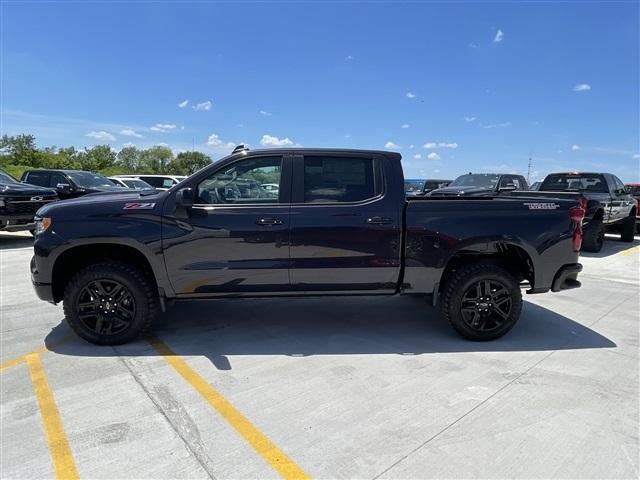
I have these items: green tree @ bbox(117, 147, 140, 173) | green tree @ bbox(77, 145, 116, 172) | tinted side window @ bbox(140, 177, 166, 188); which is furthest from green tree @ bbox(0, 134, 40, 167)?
tinted side window @ bbox(140, 177, 166, 188)

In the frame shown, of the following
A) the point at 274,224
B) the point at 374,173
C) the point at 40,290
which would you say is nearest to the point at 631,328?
the point at 374,173

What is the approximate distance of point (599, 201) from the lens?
961cm

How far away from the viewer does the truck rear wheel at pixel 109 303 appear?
4.01 meters

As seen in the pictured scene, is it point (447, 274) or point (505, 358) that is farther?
point (447, 274)

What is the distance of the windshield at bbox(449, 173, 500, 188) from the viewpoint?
13.2 metres

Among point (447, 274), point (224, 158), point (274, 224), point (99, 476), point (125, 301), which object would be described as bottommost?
point (99, 476)

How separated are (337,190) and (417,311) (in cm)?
205

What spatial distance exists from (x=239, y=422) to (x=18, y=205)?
9.57 m

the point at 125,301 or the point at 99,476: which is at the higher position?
the point at 125,301

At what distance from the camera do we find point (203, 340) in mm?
4289

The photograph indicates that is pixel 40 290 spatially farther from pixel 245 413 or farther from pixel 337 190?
pixel 337 190

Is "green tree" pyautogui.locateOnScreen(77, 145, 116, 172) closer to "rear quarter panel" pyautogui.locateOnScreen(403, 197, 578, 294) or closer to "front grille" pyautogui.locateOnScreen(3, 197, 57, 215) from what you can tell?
"front grille" pyautogui.locateOnScreen(3, 197, 57, 215)

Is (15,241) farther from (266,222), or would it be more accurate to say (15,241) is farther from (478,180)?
(478,180)

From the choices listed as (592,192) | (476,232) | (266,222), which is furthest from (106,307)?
(592,192)
